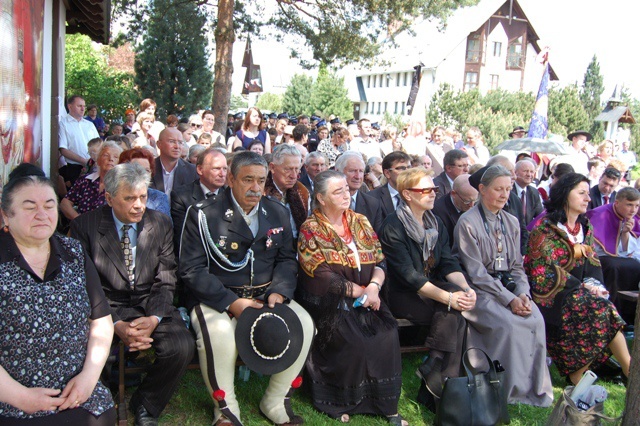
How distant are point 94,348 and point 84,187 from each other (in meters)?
2.45

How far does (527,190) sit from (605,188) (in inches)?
44.6

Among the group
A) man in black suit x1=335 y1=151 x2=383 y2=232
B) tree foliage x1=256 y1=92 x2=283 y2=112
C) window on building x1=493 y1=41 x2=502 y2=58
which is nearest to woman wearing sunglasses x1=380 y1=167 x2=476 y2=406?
man in black suit x1=335 y1=151 x2=383 y2=232

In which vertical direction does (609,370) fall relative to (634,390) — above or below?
below

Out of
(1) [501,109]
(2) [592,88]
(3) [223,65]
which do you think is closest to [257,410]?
(3) [223,65]

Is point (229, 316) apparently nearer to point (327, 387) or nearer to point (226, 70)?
point (327, 387)

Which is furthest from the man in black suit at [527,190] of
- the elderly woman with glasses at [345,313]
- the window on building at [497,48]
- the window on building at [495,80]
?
the window on building at [497,48]

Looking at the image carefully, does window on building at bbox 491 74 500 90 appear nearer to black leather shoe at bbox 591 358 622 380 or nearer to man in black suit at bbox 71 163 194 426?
black leather shoe at bbox 591 358 622 380

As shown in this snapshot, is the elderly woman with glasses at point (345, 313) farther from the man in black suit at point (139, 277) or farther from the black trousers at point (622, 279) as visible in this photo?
the black trousers at point (622, 279)

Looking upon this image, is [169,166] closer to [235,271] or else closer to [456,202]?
[235,271]

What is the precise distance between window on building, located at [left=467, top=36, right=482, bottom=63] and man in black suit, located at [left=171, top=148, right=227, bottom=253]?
4640 cm

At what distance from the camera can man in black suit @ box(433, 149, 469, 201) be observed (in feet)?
23.1

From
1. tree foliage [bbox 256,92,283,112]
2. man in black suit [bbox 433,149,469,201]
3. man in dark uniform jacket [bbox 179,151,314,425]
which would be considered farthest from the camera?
tree foliage [bbox 256,92,283,112]

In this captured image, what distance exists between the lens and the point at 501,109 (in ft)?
122

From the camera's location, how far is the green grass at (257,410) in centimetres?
411
